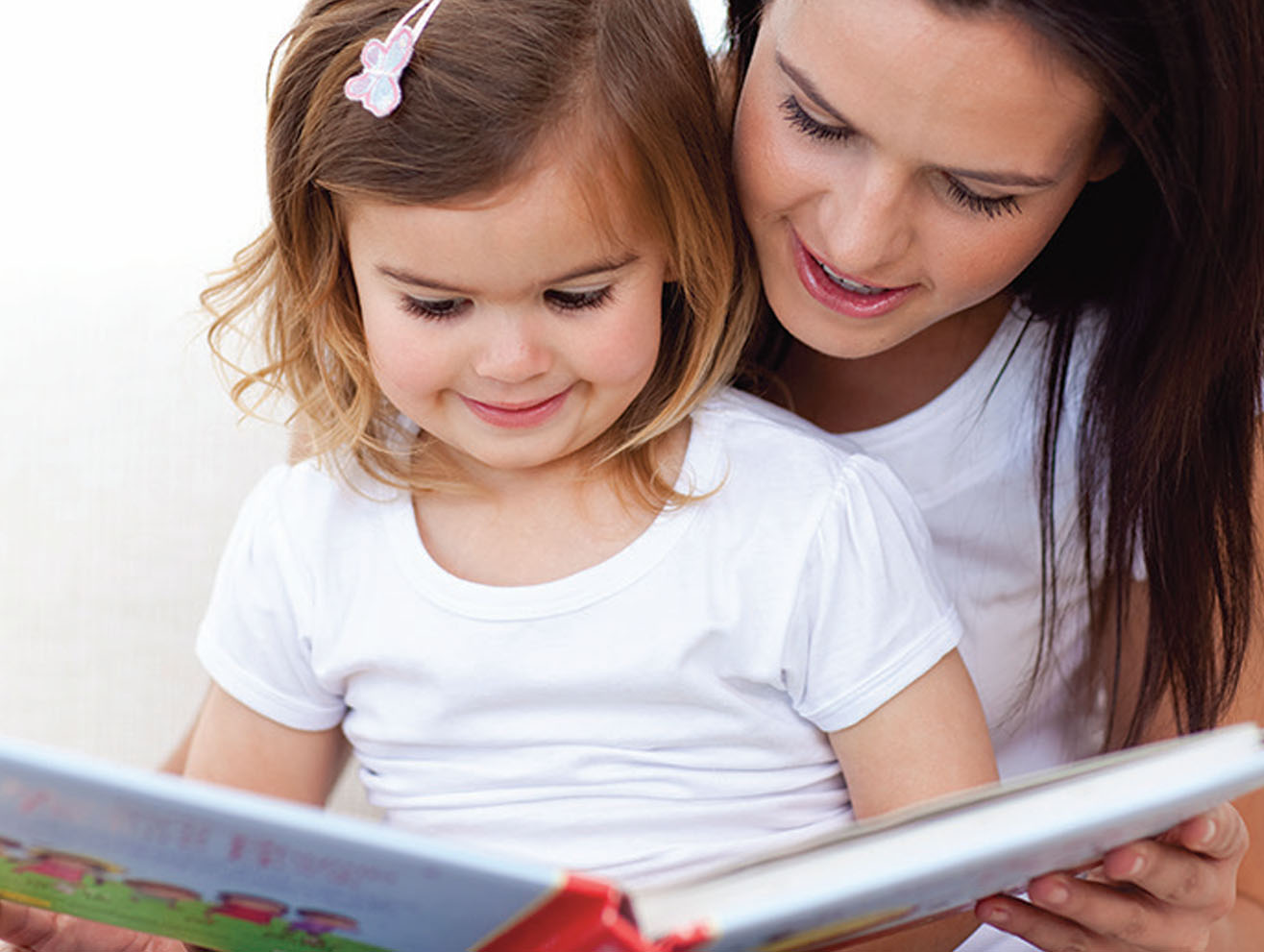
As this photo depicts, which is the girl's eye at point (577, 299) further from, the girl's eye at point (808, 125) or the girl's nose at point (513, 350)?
the girl's eye at point (808, 125)

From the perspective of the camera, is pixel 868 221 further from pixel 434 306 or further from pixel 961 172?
pixel 434 306

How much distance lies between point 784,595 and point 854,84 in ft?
1.24

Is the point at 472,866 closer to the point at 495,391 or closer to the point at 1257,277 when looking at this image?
the point at 495,391

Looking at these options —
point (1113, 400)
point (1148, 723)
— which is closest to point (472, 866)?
point (1113, 400)

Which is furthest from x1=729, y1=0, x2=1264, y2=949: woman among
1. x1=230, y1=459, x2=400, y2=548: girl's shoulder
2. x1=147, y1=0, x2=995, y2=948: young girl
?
x1=230, y1=459, x2=400, y2=548: girl's shoulder

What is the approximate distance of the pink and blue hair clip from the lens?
1086 mm

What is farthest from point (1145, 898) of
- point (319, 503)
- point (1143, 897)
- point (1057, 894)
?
point (319, 503)

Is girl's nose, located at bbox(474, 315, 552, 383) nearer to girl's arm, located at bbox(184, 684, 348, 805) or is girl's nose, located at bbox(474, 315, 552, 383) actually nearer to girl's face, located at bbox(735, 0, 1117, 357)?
girl's face, located at bbox(735, 0, 1117, 357)

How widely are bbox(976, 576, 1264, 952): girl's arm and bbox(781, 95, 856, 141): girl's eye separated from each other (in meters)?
0.52

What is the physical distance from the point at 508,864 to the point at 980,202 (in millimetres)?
642

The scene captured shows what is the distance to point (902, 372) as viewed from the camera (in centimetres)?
141

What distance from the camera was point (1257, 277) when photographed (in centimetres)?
117

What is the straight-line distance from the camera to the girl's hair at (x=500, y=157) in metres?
1.08

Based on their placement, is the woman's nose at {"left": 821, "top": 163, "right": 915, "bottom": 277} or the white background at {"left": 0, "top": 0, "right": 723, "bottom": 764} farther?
the white background at {"left": 0, "top": 0, "right": 723, "bottom": 764}
